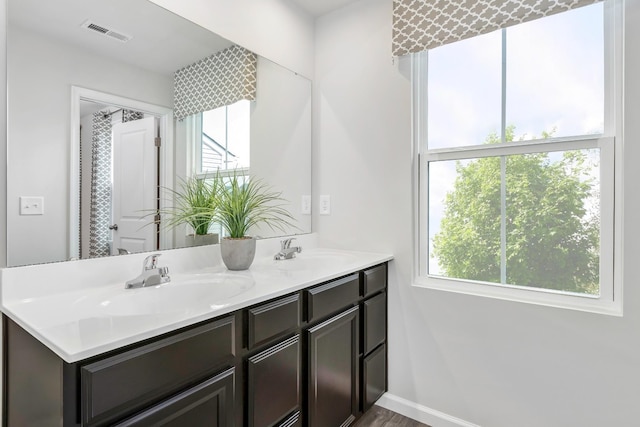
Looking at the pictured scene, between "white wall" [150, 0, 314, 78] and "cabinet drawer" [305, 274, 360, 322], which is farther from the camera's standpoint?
"white wall" [150, 0, 314, 78]

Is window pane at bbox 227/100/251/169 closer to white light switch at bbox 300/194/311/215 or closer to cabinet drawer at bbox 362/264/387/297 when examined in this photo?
white light switch at bbox 300/194/311/215

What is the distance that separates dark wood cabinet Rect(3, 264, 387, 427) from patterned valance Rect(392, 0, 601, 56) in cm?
128

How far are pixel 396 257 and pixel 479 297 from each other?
0.48 m

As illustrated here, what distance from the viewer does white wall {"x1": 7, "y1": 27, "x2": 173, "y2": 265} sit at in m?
1.13

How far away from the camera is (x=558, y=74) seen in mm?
1587

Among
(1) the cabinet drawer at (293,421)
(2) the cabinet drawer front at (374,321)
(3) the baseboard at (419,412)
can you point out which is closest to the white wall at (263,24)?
(2) the cabinet drawer front at (374,321)

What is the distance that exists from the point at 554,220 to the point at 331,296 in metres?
1.10

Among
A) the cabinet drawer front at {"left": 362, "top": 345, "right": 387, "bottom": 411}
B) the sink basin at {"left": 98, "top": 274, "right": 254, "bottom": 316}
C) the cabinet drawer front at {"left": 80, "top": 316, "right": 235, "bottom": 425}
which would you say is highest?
the sink basin at {"left": 98, "top": 274, "right": 254, "bottom": 316}

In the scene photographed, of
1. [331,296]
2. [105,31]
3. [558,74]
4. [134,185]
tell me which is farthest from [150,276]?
[558,74]

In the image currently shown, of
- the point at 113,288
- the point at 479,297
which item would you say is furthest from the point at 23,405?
the point at 479,297

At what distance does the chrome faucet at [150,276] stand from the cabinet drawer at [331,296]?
0.58m

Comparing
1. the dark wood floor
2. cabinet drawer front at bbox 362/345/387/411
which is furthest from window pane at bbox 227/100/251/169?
the dark wood floor

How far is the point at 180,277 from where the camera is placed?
1457mm

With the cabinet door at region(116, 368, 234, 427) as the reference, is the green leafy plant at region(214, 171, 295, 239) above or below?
above
